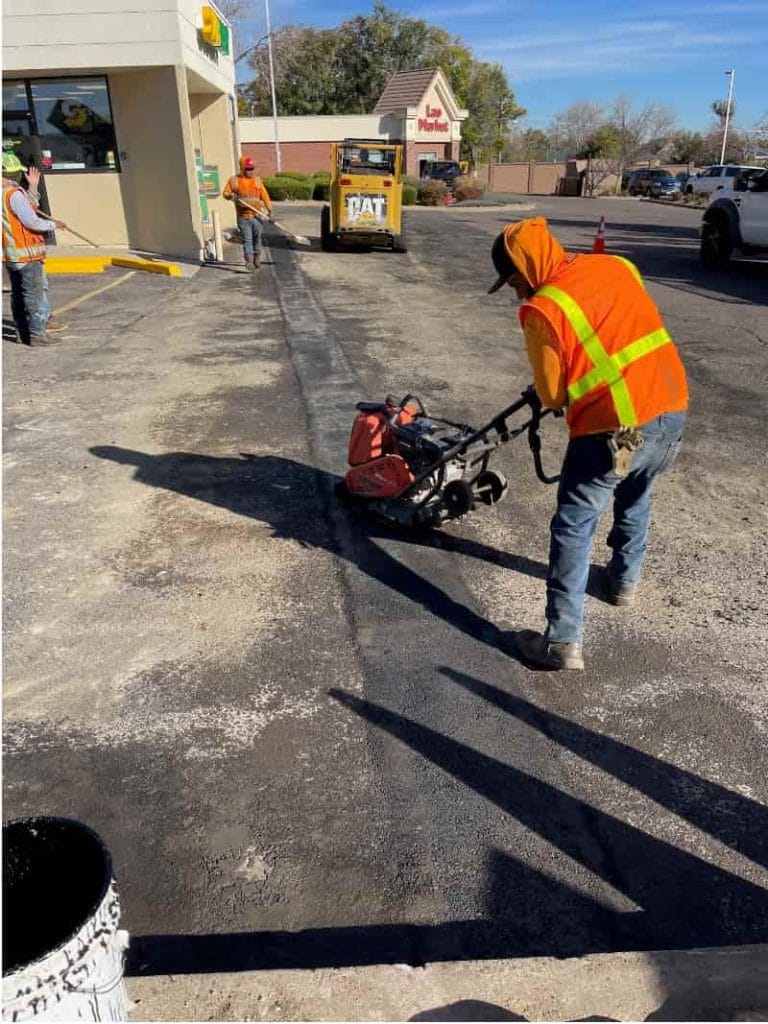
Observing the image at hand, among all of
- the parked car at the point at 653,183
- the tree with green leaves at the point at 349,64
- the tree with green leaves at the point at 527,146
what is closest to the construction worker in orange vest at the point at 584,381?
the parked car at the point at 653,183

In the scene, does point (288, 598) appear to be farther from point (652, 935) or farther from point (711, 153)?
point (711, 153)

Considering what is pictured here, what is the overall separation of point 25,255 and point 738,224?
41.7 ft

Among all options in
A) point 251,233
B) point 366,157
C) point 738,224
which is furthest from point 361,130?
point 738,224

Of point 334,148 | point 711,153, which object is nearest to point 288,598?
point 334,148

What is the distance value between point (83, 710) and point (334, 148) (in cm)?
1641

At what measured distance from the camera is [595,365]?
319cm

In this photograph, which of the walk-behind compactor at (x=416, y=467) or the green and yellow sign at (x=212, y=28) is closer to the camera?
the walk-behind compactor at (x=416, y=467)

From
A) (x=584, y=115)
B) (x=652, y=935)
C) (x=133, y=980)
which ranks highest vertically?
(x=584, y=115)

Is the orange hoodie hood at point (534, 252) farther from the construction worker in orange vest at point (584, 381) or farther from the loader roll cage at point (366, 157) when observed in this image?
the loader roll cage at point (366, 157)

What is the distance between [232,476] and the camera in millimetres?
5738

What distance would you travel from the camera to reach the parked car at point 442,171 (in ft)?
133

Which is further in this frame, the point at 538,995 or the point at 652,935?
the point at 652,935

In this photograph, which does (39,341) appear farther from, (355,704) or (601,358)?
(601,358)

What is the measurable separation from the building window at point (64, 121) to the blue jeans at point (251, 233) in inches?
152
